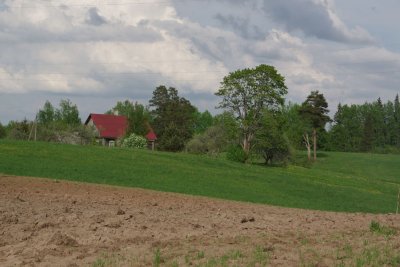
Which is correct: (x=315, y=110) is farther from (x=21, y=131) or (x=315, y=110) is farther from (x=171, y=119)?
(x=21, y=131)

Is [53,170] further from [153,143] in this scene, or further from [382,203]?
[153,143]

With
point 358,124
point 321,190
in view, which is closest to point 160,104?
point 358,124

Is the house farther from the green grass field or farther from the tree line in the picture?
the green grass field

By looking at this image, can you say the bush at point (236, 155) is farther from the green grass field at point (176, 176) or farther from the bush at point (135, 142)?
the bush at point (135, 142)

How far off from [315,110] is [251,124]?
1103 inches

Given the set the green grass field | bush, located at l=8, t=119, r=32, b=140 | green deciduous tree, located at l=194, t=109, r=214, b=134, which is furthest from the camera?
green deciduous tree, located at l=194, t=109, r=214, b=134

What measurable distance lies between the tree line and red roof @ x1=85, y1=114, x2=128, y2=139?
270cm

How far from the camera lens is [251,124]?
65562 mm

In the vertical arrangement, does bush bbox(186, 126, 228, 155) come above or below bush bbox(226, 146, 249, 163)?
above

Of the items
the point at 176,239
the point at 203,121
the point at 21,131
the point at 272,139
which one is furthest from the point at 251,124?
the point at 203,121

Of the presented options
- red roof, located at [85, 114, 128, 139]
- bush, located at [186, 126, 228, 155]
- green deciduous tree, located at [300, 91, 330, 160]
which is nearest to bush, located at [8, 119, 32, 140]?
red roof, located at [85, 114, 128, 139]

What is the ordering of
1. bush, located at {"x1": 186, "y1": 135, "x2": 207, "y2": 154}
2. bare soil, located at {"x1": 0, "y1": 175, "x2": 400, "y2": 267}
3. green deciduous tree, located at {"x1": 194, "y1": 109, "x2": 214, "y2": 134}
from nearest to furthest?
bare soil, located at {"x1": 0, "y1": 175, "x2": 400, "y2": 267}, bush, located at {"x1": 186, "y1": 135, "x2": 207, "y2": 154}, green deciduous tree, located at {"x1": 194, "y1": 109, "x2": 214, "y2": 134}

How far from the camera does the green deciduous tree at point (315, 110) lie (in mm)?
90438

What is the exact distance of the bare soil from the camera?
33.1 ft
